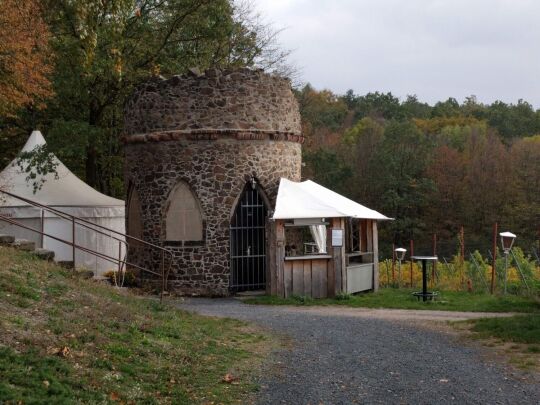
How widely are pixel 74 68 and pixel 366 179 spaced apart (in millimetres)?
26229

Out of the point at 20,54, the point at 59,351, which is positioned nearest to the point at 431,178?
the point at 20,54

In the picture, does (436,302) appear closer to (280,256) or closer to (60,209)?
(280,256)

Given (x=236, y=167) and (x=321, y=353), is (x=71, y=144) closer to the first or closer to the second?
(x=236, y=167)

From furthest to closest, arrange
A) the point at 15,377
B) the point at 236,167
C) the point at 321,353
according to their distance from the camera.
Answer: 1. the point at 236,167
2. the point at 321,353
3. the point at 15,377

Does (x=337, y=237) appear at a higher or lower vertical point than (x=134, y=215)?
lower

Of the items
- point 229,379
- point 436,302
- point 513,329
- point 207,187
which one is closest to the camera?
point 229,379

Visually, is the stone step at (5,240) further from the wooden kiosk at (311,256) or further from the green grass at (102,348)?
the wooden kiosk at (311,256)

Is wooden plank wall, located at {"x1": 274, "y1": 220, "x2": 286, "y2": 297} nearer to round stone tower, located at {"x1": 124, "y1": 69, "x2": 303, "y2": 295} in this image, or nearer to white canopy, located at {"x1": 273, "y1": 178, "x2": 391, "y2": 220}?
white canopy, located at {"x1": 273, "y1": 178, "x2": 391, "y2": 220}

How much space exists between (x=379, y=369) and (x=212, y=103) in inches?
399

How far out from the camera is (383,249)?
4172 cm

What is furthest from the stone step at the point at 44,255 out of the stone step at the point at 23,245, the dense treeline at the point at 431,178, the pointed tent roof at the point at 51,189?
the dense treeline at the point at 431,178

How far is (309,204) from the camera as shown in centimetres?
1723

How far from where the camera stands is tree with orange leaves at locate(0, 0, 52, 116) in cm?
1775

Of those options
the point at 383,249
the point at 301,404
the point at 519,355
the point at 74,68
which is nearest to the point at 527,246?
the point at 383,249
